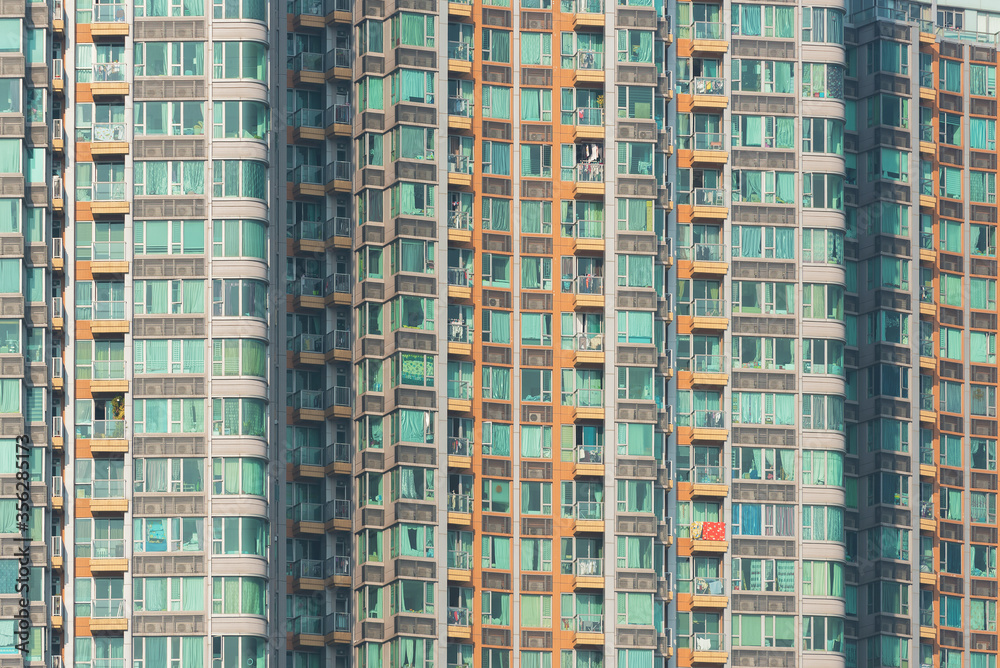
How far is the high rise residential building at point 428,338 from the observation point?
537 ft

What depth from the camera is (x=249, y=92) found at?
166375 millimetres

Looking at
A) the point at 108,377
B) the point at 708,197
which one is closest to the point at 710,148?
the point at 708,197

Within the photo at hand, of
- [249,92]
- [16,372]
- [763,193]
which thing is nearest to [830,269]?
[763,193]

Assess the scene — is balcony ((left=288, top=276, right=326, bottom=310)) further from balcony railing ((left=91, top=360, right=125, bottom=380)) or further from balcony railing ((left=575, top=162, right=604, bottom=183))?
balcony railing ((left=575, top=162, right=604, bottom=183))

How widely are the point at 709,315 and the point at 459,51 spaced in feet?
71.1

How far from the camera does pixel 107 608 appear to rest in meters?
162

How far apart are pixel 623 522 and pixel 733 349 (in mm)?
13447

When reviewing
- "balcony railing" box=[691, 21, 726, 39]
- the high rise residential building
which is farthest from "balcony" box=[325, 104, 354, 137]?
"balcony railing" box=[691, 21, 726, 39]

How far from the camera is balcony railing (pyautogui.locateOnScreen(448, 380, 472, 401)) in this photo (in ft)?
564

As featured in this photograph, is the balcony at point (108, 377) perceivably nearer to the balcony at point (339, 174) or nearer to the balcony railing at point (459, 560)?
the balcony at point (339, 174)

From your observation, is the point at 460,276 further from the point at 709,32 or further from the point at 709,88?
the point at 709,32

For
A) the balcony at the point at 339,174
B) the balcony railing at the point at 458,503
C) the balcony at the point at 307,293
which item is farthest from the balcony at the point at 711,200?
the balcony at the point at 307,293

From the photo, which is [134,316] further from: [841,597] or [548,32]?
[841,597]

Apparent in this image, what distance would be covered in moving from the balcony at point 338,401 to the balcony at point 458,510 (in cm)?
770
